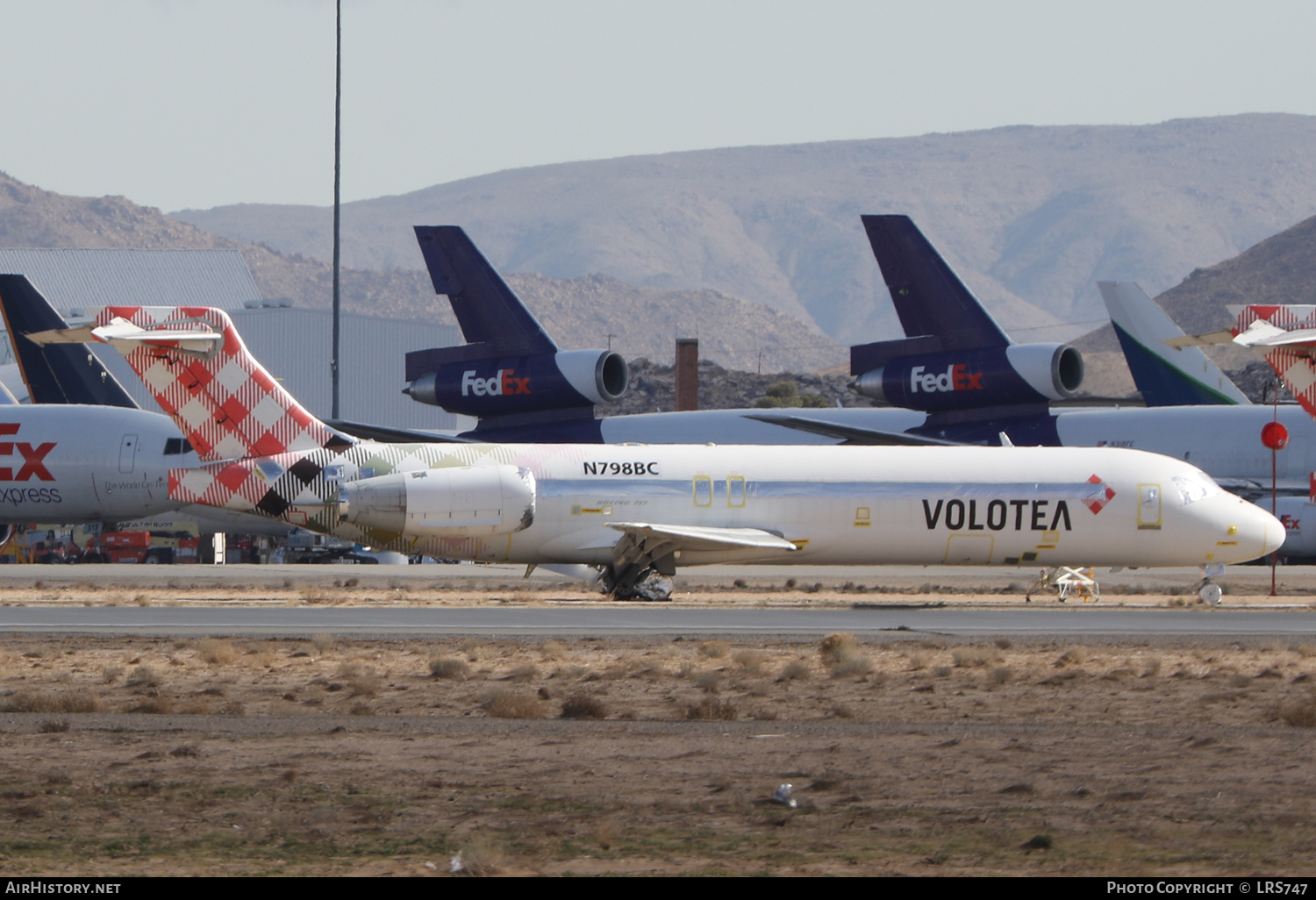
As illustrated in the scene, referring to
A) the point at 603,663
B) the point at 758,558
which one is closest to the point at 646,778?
the point at 603,663

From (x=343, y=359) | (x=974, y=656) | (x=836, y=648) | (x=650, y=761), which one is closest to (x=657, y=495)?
(x=836, y=648)

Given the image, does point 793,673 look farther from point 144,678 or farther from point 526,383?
point 526,383

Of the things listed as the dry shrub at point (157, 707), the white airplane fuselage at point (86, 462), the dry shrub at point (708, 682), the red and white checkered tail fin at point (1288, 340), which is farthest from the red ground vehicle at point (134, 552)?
the dry shrub at point (708, 682)

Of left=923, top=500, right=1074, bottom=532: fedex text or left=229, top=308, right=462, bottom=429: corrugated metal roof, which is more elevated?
left=229, top=308, right=462, bottom=429: corrugated metal roof

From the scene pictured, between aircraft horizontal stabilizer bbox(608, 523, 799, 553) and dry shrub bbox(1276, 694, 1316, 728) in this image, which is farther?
aircraft horizontal stabilizer bbox(608, 523, 799, 553)

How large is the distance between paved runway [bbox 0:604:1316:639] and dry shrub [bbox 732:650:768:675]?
277cm

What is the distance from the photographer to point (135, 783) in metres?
13.1

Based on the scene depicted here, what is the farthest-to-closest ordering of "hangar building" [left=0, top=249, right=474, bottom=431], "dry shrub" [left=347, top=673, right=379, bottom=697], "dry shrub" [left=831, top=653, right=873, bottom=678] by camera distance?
"hangar building" [left=0, top=249, right=474, bottom=431] → "dry shrub" [left=831, top=653, right=873, bottom=678] → "dry shrub" [left=347, top=673, right=379, bottom=697]

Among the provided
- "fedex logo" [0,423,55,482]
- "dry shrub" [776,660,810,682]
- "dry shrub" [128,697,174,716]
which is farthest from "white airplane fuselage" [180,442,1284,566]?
"fedex logo" [0,423,55,482]

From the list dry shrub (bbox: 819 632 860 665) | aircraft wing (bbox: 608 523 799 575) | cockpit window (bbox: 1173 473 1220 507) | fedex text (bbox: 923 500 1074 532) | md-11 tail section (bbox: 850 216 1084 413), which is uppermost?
md-11 tail section (bbox: 850 216 1084 413)

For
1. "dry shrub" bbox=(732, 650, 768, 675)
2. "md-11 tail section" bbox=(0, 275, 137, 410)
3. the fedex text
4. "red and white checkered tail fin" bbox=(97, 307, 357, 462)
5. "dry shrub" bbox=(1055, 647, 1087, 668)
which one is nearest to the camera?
"dry shrub" bbox=(732, 650, 768, 675)

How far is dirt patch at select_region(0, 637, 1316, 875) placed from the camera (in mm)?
10859

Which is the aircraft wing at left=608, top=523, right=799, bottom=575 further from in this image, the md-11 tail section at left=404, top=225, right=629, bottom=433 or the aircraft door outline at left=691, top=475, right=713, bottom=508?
the md-11 tail section at left=404, top=225, right=629, bottom=433
